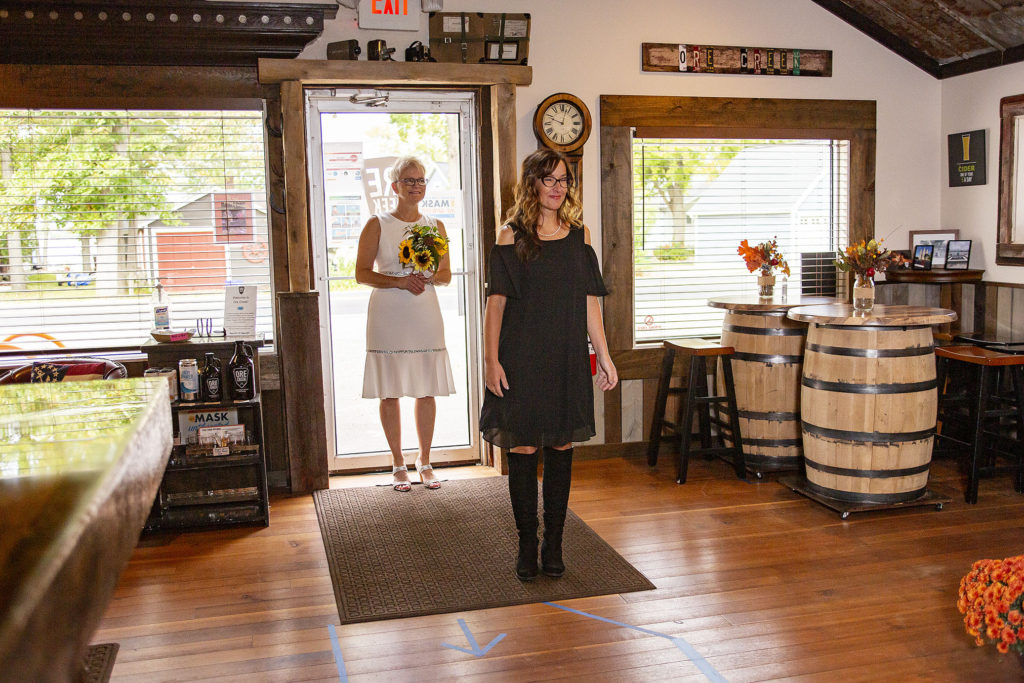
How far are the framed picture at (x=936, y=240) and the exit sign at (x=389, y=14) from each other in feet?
11.1

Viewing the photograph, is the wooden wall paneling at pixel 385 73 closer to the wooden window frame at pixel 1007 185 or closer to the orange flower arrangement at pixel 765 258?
the orange flower arrangement at pixel 765 258

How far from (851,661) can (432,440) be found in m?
2.90

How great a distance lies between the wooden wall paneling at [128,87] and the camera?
14.5 ft

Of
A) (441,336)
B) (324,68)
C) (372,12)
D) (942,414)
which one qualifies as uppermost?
(372,12)

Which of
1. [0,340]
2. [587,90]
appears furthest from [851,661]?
[0,340]

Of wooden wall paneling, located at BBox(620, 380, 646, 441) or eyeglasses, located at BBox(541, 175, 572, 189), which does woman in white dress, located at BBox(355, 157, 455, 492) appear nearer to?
wooden wall paneling, located at BBox(620, 380, 646, 441)

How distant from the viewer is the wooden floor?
2.76 metres

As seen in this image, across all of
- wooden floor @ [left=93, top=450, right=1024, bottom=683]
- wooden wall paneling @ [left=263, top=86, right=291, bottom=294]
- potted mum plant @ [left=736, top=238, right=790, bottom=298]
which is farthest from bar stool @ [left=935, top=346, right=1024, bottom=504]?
wooden wall paneling @ [left=263, top=86, right=291, bottom=294]

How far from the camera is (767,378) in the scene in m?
4.73

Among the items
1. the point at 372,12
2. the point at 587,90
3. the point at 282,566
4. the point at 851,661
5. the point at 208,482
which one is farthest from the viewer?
the point at 587,90

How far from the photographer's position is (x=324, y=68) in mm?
4590

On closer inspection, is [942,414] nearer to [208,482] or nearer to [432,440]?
[432,440]

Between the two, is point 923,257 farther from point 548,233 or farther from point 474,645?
point 474,645

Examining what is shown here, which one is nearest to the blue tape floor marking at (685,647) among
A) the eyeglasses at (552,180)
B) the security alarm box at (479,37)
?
the eyeglasses at (552,180)
